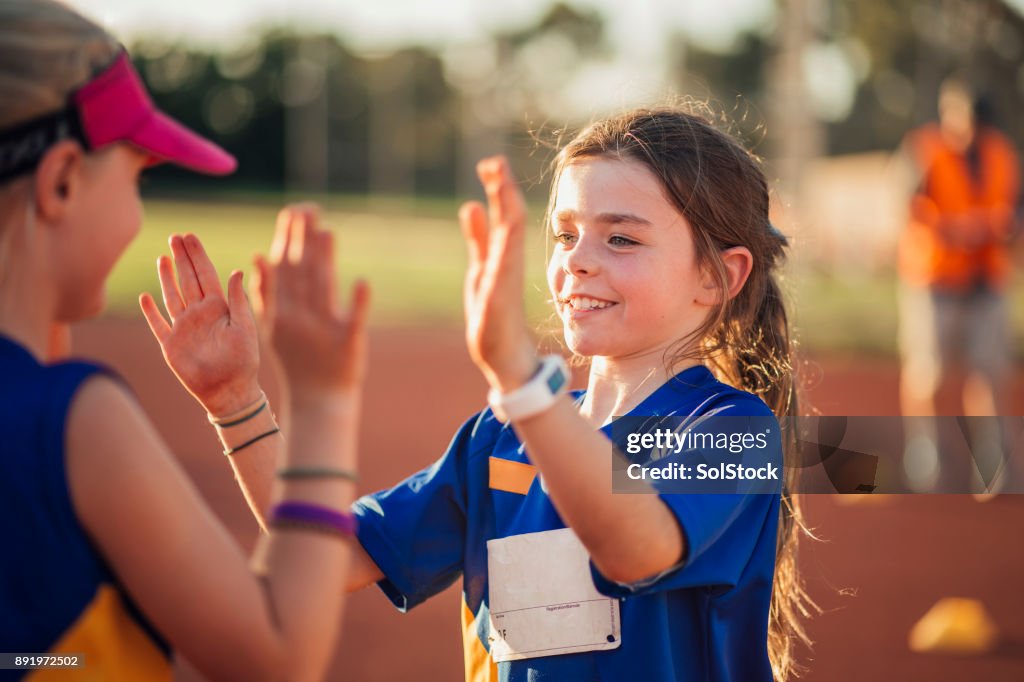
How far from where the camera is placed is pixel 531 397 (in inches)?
62.3

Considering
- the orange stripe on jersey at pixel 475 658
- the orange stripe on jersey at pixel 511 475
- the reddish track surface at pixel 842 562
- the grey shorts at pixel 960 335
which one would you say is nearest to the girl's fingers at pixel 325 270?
the orange stripe on jersey at pixel 511 475

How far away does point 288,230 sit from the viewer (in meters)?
1.48


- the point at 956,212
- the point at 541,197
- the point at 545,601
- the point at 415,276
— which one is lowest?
the point at 545,601

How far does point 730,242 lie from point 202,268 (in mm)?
1137

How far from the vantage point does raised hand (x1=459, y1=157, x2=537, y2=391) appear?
153 centimetres

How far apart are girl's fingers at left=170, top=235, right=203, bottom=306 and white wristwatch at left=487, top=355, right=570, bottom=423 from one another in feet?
2.72

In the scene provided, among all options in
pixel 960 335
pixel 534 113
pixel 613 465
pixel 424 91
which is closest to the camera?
pixel 613 465

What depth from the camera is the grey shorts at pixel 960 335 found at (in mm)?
7441

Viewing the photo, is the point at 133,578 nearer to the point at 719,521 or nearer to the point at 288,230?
the point at 288,230

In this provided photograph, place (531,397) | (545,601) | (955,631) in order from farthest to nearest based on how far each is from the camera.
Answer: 1. (955,631)
2. (545,601)
3. (531,397)

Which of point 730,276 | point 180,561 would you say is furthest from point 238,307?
point 730,276

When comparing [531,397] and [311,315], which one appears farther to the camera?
[531,397]

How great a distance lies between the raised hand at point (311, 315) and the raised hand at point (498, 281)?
17cm

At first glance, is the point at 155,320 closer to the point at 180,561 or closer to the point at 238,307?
the point at 238,307
